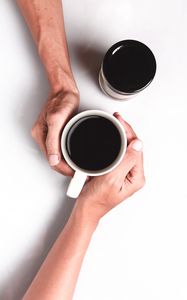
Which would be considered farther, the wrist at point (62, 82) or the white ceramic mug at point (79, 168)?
the wrist at point (62, 82)

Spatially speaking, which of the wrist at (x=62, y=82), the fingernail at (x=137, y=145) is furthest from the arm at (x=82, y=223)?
the wrist at (x=62, y=82)

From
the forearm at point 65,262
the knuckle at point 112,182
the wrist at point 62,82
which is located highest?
the wrist at point 62,82

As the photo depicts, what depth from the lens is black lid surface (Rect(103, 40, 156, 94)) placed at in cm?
82

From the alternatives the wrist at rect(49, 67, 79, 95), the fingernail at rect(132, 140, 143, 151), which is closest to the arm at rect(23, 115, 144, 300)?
the fingernail at rect(132, 140, 143, 151)

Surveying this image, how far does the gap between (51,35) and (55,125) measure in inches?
8.1

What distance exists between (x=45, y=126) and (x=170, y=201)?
0.98 ft

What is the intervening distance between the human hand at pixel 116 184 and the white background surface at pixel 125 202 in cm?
5

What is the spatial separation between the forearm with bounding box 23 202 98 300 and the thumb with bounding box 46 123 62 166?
4.9 inches

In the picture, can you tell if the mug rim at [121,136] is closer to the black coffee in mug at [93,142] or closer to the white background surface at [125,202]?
the black coffee in mug at [93,142]

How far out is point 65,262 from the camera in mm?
841

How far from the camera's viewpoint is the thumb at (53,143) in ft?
2.65

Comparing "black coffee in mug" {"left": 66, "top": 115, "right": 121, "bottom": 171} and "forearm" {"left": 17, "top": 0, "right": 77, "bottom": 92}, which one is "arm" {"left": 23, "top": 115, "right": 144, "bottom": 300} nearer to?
"black coffee in mug" {"left": 66, "top": 115, "right": 121, "bottom": 171}

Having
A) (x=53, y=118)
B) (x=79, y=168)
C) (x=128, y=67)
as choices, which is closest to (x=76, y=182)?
(x=79, y=168)

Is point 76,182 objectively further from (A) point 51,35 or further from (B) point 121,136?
(A) point 51,35
